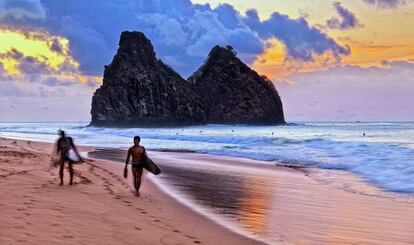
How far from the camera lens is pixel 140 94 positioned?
123500 mm

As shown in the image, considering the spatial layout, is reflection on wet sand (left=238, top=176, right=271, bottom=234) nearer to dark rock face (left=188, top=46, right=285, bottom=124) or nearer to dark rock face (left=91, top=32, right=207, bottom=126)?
dark rock face (left=91, top=32, right=207, bottom=126)

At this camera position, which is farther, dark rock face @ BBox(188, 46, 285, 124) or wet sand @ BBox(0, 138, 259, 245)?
dark rock face @ BBox(188, 46, 285, 124)

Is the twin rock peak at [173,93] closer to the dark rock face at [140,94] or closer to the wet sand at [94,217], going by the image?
the dark rock face at [140,94]

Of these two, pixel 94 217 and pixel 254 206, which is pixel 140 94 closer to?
pixel 254 206

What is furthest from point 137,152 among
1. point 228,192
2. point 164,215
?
point 164,215

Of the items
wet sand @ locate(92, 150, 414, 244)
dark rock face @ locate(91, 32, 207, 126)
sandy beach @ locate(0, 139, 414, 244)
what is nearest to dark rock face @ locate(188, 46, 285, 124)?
dark rock face @ locate(91, 32, 207, 126)

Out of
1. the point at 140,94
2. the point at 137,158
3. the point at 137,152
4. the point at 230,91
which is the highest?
the point at 230,91

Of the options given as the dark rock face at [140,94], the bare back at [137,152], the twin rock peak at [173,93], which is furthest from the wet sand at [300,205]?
the twin rock peak at [173,93]

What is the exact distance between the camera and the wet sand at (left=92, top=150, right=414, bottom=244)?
28.1 feet

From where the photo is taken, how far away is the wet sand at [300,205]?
8.58 meters

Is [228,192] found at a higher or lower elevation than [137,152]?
lower

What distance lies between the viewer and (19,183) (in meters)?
12.1

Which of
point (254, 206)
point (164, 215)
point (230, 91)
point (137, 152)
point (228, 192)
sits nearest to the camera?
point (164, 215)

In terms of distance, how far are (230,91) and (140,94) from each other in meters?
31.4
